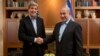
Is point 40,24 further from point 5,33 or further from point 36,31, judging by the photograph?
point 5,33

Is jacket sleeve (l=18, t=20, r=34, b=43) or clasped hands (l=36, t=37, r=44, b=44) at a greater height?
jacket sleeve (l=18, t=20, r=34, b=43)

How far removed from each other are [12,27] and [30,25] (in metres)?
2.07

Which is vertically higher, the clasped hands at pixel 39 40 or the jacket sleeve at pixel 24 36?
the jacket sleeve at pixel 24 36

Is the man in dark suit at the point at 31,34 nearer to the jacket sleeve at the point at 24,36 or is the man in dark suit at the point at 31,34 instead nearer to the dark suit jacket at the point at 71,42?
the jacket sleeve at the point at 24,36

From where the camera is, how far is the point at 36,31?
14.6 feet

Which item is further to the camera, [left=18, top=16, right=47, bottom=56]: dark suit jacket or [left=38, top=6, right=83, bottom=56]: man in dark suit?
[left=18, top=16, right=47, bottom=56]: dark suit jacket

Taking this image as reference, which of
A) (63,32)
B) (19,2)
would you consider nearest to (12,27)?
(19,2)

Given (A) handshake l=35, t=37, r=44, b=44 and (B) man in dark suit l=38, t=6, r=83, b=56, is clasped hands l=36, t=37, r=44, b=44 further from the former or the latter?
(B) man in dark suit l=38, t=6, r=83, b=56

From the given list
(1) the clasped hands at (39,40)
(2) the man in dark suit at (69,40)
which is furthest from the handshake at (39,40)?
(2) the man in dark suit at (69,40)

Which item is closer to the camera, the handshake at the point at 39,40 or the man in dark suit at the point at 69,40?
the man in dark suit at the point at 69,40

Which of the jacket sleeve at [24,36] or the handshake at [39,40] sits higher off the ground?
the jacket sleeve at [24,36]

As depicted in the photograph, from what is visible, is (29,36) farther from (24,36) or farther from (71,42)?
(71,42)

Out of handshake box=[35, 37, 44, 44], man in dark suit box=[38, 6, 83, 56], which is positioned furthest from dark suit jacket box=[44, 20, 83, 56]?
handshake box=[35, 37, 44, 44]

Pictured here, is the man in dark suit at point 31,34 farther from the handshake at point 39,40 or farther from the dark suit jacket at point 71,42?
the dark suit jacket at point 71,42
